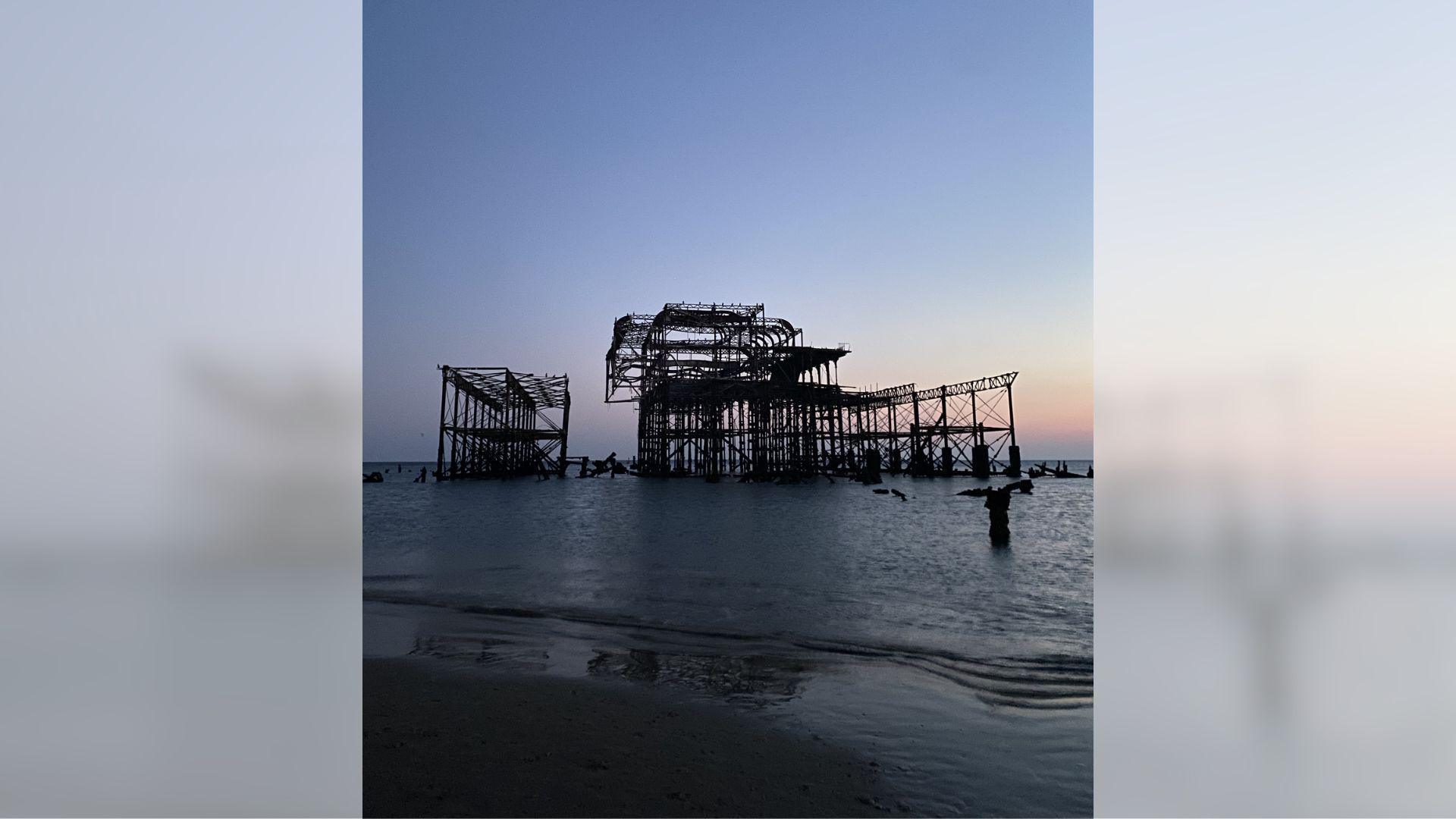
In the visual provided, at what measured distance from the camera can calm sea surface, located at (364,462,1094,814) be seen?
152 inches

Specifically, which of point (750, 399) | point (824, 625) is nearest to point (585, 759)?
point (824, 625)

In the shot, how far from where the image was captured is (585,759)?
3391 mm

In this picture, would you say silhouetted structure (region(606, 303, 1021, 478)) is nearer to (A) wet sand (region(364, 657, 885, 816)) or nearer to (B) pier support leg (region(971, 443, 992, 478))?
(B) pier support leg (region(971, 443, 992, 478))

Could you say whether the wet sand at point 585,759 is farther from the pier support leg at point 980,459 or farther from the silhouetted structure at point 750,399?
the pier support leg at point 980,459

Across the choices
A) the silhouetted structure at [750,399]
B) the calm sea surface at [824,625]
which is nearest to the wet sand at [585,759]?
the calm sea surface at [824,625]

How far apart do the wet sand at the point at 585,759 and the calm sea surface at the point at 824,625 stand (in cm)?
32

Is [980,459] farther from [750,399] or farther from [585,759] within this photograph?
[585,759]

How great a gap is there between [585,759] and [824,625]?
14.1 feet

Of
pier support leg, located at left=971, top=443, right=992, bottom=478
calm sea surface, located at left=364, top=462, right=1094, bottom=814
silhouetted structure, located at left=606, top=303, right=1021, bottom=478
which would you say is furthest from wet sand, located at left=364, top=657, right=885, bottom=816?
pier support leg, located at left=971, top=443, right=992, bottom=478
